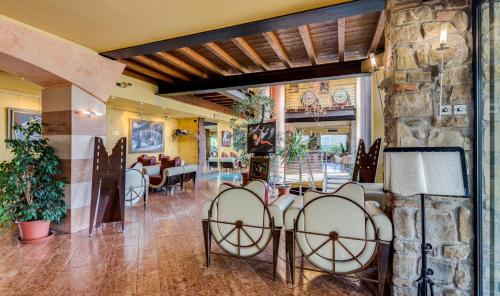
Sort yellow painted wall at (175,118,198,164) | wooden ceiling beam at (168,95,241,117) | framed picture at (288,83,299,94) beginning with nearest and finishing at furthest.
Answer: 1. wooden ceiling beam at (168,95,241,117)
2. yellow painted wall at (175,118,198,164)
3. framed picture at (288,83,299,94)

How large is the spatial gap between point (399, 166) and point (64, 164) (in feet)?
14.6

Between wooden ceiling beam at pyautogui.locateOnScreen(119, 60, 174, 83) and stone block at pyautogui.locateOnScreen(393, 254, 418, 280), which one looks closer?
stone block at pyautogui.locateOnScreen(393, 254, 418, 280)

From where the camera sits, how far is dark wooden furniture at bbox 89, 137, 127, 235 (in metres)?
3.96

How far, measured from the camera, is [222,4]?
9.02ft

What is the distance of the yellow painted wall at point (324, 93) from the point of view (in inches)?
504

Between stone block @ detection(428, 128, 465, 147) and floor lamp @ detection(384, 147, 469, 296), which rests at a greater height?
stone block @ detection(428, 128, 465, 147)

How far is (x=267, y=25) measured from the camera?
3.12 meters

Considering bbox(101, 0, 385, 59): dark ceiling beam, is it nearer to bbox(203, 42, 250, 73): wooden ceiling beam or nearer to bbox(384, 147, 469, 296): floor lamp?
bbox(203, 42, 250, 73): wooden ceiling beam

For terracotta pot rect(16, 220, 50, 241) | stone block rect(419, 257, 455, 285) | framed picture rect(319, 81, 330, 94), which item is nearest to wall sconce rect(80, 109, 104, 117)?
terracotta pot rect(16, 220, 50, 241)

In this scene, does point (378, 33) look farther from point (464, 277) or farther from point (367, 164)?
point (464, 277)

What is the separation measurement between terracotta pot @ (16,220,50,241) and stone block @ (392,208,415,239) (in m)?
4.46

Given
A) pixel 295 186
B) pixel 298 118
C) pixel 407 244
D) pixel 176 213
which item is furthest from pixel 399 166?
pixel 298 118

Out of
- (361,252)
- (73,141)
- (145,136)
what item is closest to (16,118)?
(73,141)

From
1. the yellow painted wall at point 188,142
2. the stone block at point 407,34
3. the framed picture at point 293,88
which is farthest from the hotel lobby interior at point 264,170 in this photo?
the framed picture at point 293,88
